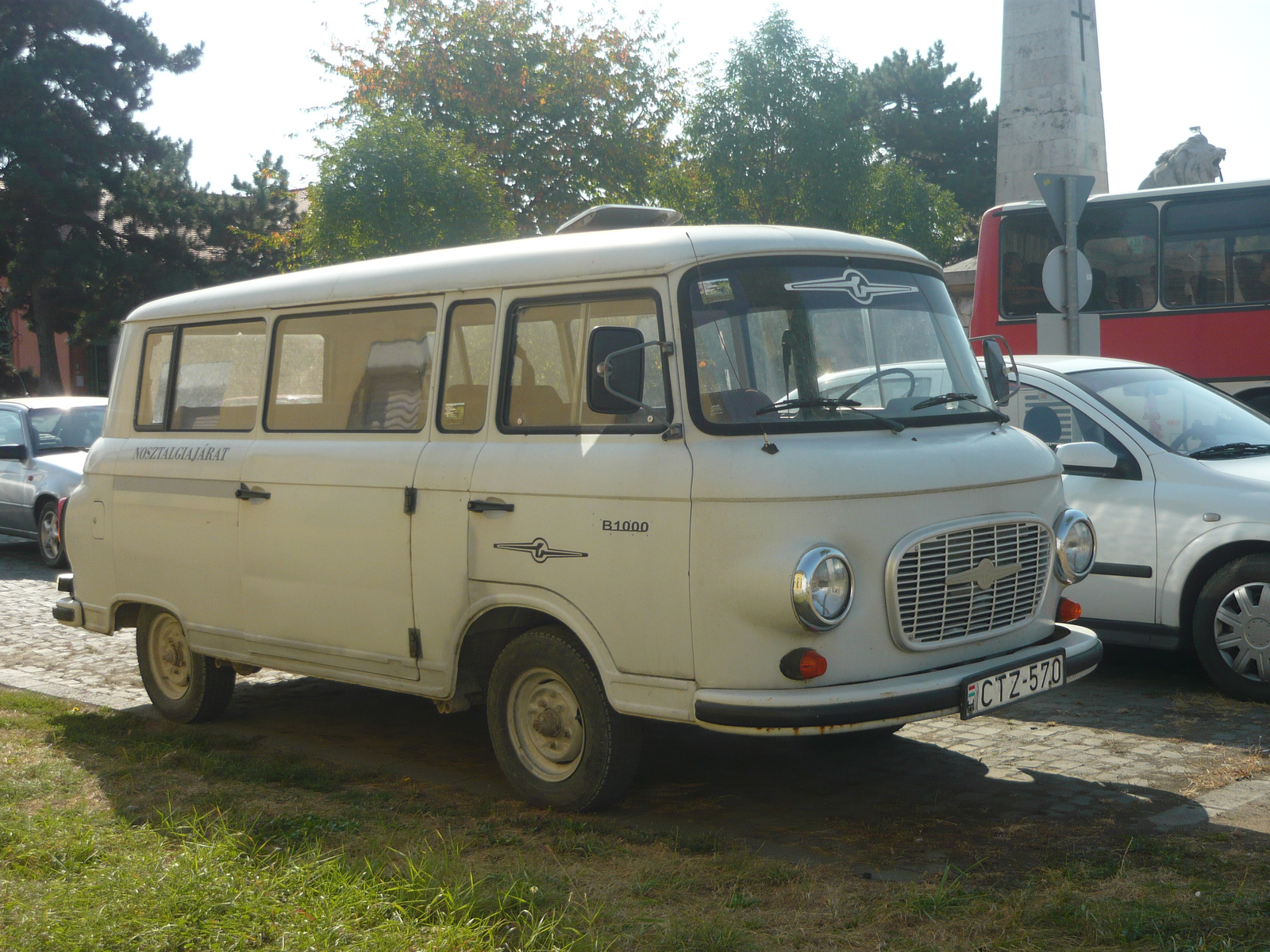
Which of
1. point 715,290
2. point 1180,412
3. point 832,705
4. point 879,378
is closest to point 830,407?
point 879,378

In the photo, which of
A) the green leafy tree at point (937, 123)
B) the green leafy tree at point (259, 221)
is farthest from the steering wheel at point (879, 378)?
the green leafy tree at point (937, 123)

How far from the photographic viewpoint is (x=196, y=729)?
7363mm

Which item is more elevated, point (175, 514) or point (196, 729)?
point (175, 514)

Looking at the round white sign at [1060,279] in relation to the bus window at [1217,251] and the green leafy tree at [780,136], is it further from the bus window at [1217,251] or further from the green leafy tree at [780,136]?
the green leafy tree at [780,136]

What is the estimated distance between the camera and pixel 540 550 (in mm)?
5340

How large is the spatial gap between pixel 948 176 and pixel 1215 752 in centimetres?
5458

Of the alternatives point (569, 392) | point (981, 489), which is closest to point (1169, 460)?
point (981, 489)

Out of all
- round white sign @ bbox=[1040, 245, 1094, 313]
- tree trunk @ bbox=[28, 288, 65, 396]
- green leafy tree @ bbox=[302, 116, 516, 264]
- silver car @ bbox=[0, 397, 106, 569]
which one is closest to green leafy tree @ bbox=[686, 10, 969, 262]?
green leafy tree @ bbox=[302, 116, 516, 264]

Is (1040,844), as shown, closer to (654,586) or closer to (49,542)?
(654,586)

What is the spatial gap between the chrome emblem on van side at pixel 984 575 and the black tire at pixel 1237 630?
8.10 feet

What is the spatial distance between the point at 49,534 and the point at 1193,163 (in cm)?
1582

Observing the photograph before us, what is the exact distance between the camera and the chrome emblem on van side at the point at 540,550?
206 inches

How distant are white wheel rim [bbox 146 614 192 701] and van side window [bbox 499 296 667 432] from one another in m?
2.99

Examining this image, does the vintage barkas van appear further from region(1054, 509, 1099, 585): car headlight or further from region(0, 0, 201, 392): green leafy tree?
region(0, 0, 201, 392): green leafy tree
